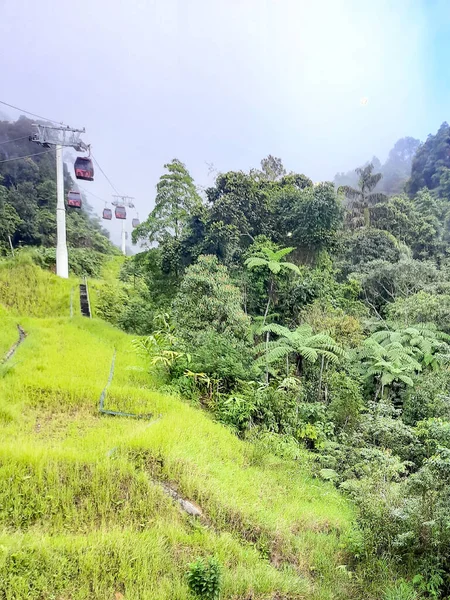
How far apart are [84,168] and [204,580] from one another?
1608cm

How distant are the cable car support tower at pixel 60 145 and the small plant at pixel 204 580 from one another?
14.7m

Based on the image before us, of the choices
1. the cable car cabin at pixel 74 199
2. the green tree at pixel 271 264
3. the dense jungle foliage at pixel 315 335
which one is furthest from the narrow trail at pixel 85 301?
the green tree at pixel 271 264

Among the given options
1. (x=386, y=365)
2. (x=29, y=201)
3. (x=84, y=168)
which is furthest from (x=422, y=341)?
(x=29, y=201)

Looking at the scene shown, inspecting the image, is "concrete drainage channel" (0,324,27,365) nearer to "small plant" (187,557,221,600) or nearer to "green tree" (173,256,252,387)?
"green tree" (173,256,252,387)

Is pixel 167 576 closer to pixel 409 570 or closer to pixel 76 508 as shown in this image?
pixel 76 508

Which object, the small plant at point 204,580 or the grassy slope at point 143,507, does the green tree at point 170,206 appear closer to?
the grassy slope at point 143,507

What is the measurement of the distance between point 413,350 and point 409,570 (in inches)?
265

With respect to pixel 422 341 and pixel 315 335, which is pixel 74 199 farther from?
pixel 422 341

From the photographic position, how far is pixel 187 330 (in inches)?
302

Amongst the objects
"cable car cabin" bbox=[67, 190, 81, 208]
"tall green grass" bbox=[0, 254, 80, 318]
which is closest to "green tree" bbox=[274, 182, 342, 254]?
"tall green grass" bbox=[0, 254, 80, 318]

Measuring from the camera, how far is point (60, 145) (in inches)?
620

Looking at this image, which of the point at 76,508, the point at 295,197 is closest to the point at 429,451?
the point at 76,508

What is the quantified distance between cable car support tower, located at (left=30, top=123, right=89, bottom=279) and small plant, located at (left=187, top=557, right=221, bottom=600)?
1471 cm

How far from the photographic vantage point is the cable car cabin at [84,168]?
48.4 ft
